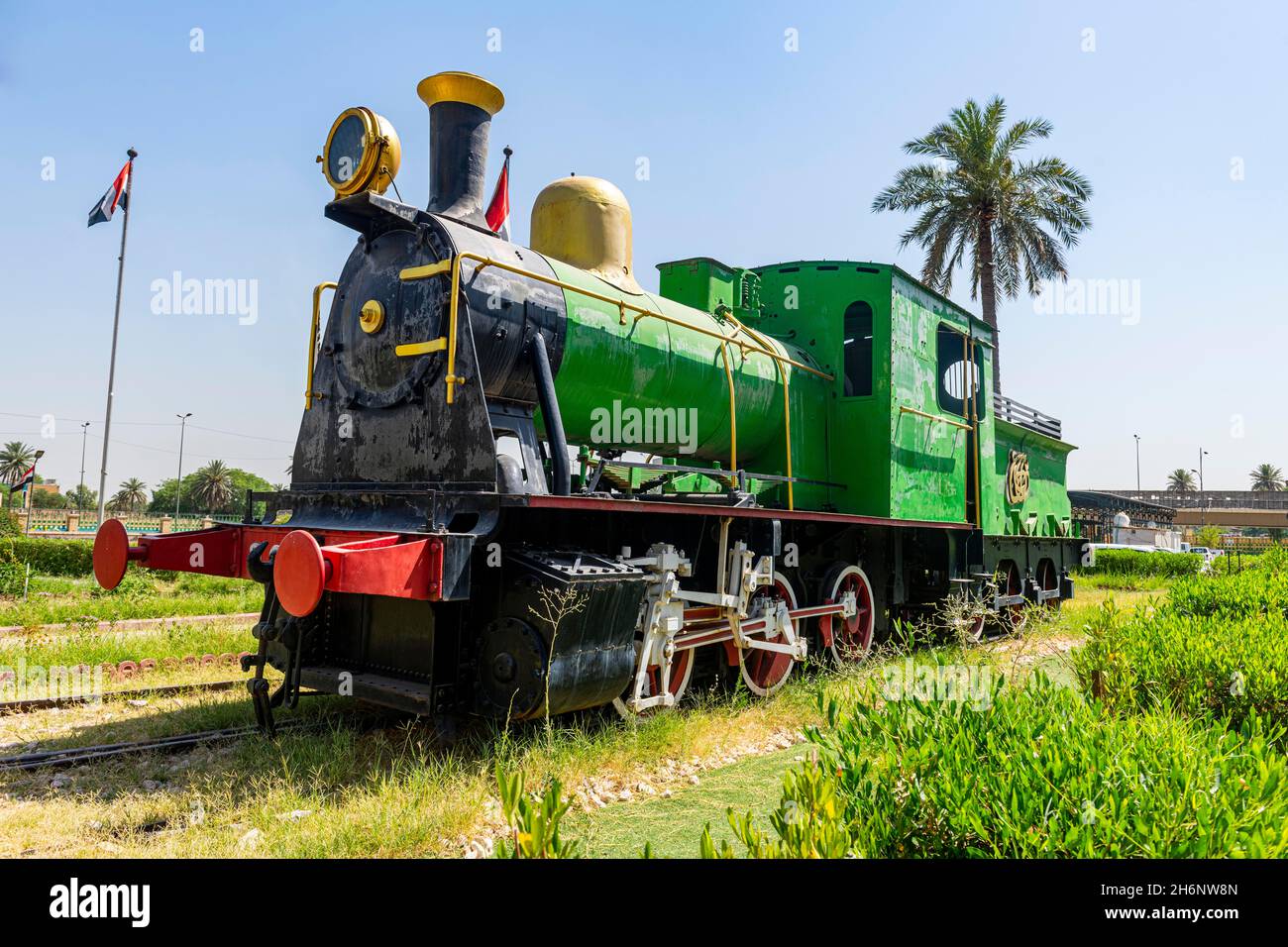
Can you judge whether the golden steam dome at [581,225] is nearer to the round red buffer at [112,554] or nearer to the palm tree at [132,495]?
the round red buffer at [112,554]

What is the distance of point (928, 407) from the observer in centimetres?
899

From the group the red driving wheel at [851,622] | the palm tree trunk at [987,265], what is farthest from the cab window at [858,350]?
the palm tree trunk at [987,265]

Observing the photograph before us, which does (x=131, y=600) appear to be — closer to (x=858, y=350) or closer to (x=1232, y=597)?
(x=858, y=350)

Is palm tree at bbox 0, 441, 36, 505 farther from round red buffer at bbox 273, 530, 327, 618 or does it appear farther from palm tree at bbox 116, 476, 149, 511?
round red buffer at bbox 273, 530, 327, 618

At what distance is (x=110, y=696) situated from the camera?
6.96m

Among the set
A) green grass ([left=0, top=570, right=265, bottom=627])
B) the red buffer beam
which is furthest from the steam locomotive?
green grass ([left=0, top=570, right=265, bottom=627])

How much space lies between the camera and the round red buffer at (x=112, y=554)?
535cm

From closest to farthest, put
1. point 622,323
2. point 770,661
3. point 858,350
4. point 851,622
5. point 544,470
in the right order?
1. point 544,470
2. point 622,323
3. point 770,661
4. point 851,622
5. point 858,350

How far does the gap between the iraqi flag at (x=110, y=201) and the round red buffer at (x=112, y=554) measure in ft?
58.9

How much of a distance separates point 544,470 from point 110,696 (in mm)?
4463

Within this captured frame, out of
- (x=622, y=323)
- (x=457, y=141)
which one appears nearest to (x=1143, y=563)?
(x=622, y=323)
